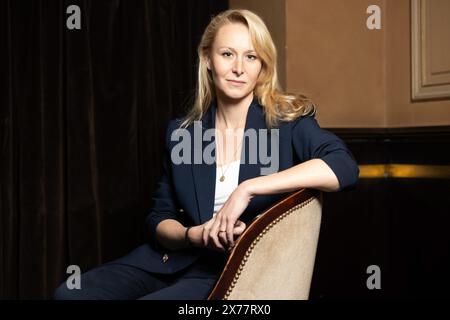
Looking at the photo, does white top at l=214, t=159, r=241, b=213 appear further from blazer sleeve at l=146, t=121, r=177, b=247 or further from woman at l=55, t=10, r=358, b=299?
blazer sleeve at l=146, t=121, r=177, b=247

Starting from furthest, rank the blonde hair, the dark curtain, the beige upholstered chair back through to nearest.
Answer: the dark curtain < the blonde hair < the beige upholstered chair back

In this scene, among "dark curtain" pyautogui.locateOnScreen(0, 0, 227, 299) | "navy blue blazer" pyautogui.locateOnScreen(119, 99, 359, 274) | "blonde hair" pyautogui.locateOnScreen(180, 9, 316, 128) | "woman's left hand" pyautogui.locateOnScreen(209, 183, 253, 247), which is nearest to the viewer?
"woman's left hand" pyautogui.locateOnScreen(209, 183, 253, 247)

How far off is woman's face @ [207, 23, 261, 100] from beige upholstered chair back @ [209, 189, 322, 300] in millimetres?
594

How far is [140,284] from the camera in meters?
2.06

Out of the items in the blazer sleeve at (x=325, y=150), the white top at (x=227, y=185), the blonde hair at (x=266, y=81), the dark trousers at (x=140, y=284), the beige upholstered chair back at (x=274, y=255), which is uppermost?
the blonde hair at (x=266, y=81)

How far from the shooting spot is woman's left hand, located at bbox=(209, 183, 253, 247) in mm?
1805

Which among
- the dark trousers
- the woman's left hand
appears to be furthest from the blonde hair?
the dark trousers

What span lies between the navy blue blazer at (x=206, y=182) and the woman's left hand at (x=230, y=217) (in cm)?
28

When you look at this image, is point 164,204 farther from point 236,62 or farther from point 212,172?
point 236,62

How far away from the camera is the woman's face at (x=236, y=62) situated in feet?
7.30

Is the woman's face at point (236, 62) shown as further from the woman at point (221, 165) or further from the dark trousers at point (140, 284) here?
the dark trousers at point (140, 284)

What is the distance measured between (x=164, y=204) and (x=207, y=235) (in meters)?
0.48

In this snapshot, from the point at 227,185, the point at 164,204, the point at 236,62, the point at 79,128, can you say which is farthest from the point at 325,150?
the point at 79,128

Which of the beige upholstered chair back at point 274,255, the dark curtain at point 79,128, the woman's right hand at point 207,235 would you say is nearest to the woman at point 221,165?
the woman's right hand at point 207,235
